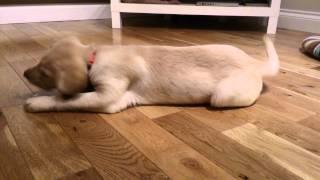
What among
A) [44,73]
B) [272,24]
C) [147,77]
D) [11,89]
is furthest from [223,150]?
[272,24]

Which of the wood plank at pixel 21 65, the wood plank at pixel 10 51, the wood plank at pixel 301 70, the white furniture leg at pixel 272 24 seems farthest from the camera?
the white furniture leg at pixel 272 24

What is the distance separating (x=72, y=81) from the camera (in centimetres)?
99

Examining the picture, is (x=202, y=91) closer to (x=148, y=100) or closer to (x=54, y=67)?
(x=148, y=100)

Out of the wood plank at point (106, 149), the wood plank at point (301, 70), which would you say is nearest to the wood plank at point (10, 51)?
the wood plank at point (106, 149)

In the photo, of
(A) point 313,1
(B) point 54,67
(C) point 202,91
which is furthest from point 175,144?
(A) point 313,1

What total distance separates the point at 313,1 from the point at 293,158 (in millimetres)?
2304

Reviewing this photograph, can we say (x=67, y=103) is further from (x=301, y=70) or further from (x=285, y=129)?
(x=301, y=70)

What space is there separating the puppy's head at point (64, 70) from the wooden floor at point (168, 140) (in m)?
0.11

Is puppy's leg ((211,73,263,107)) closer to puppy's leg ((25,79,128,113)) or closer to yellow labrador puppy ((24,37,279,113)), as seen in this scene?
yellow labrador puppy ((24,37,279,113))

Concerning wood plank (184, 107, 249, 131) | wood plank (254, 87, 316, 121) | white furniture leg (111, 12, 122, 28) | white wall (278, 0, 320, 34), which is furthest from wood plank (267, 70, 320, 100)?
white furniture leg (111, 12, 122, 28)

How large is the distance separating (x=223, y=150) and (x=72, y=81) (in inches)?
19.2

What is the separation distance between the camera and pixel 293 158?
860 millimetres

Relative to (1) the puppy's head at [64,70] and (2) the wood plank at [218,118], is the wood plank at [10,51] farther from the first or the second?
(2) the wood plank at [218,118]

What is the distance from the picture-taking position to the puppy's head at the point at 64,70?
0.98m
